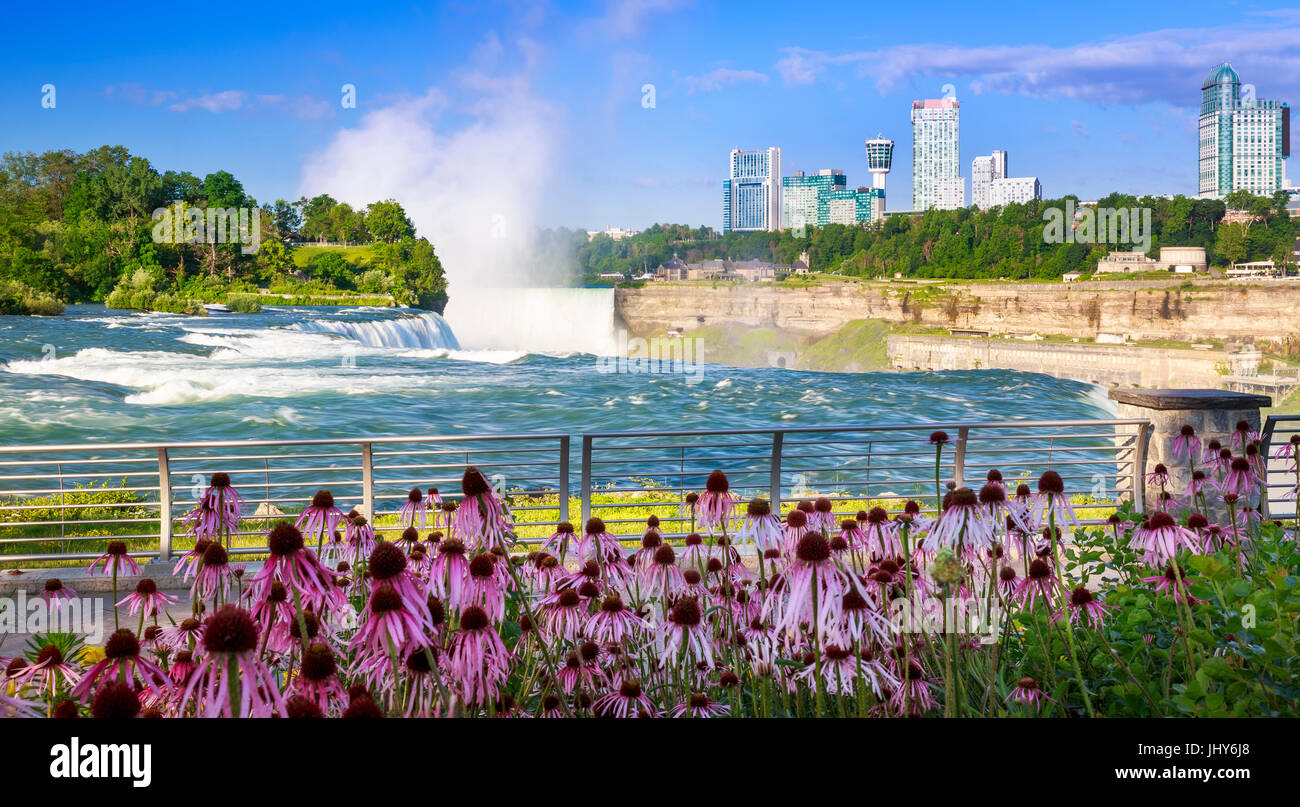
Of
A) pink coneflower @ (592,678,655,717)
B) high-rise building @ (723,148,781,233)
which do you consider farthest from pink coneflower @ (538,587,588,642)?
high-rise building @ (723,148,781,233)

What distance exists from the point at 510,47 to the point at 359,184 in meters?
21.7

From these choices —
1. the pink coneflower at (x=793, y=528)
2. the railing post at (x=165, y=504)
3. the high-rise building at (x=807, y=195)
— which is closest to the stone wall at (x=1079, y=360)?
the railing post at (x=165, y=504)

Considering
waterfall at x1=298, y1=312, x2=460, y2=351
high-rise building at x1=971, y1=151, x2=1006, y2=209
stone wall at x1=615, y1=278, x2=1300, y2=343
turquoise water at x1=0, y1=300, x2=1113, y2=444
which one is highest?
high-rise building at x1=971, y1=151, x2=1006, y2=209

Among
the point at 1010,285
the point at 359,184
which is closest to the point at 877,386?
the point at 1010,285

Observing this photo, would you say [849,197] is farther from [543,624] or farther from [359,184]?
[543,624]

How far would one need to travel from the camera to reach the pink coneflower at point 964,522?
1265mm

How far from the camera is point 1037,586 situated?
68.5 inches

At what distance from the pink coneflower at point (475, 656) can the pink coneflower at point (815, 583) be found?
0.39 metres

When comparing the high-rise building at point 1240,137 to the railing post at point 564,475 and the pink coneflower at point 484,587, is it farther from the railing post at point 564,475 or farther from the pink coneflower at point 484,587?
the pink coneflower at point 484,587

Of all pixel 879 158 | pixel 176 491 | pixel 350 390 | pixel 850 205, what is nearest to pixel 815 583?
pixel 176 491

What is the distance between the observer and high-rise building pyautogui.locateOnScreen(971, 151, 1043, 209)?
133375 millimetres

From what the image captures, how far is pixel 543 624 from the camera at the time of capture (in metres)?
1.69

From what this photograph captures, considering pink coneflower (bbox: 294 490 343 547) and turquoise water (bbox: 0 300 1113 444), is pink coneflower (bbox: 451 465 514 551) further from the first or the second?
turquoise water (bbox: 0 300 1113 444)

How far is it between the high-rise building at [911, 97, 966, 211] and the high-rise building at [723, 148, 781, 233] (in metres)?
34.4
